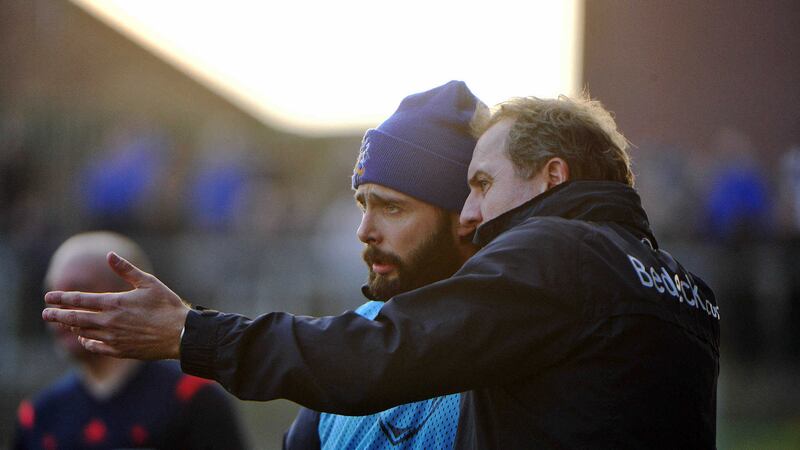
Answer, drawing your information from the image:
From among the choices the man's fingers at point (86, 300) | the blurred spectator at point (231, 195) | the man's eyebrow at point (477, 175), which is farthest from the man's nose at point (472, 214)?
the blurred spectator at point (231, 195)

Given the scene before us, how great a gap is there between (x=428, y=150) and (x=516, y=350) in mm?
1581

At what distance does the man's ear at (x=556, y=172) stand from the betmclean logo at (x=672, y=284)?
360 mm

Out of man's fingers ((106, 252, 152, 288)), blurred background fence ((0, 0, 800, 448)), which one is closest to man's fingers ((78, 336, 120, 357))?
man's fingers ((106, 252, 152, 288))

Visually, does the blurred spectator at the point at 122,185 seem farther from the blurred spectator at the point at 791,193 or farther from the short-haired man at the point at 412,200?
the short-haired man at the point at 412,200

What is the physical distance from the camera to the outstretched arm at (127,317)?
237cm

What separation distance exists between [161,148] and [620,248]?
12.6 m

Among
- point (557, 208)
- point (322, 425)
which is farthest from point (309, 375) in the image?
point (322, 425)

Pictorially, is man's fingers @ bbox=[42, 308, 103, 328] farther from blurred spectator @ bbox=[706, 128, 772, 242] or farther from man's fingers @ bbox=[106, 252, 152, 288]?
blurred spectator @ bbox=[706, 128, 772, 242]

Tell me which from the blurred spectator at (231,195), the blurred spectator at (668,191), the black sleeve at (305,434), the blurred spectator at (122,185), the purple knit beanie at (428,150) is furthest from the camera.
→ the blurred spectator at (231,195)

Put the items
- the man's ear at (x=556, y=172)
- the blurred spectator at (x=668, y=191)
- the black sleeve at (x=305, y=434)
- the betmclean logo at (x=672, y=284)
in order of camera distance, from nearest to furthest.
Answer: the betmclean logo at (x=672, y=284) → the man's ear at (x=556, y=172) → the black sleeve at (x=305, y=434) → the blurred spectator at (x=668, y=191)

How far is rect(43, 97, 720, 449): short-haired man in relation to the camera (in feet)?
7.55

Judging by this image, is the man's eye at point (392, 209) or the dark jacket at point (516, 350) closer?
the dark jacket at point (516, 350)

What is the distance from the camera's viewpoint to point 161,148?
14469 millimetres

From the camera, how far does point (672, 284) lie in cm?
254
